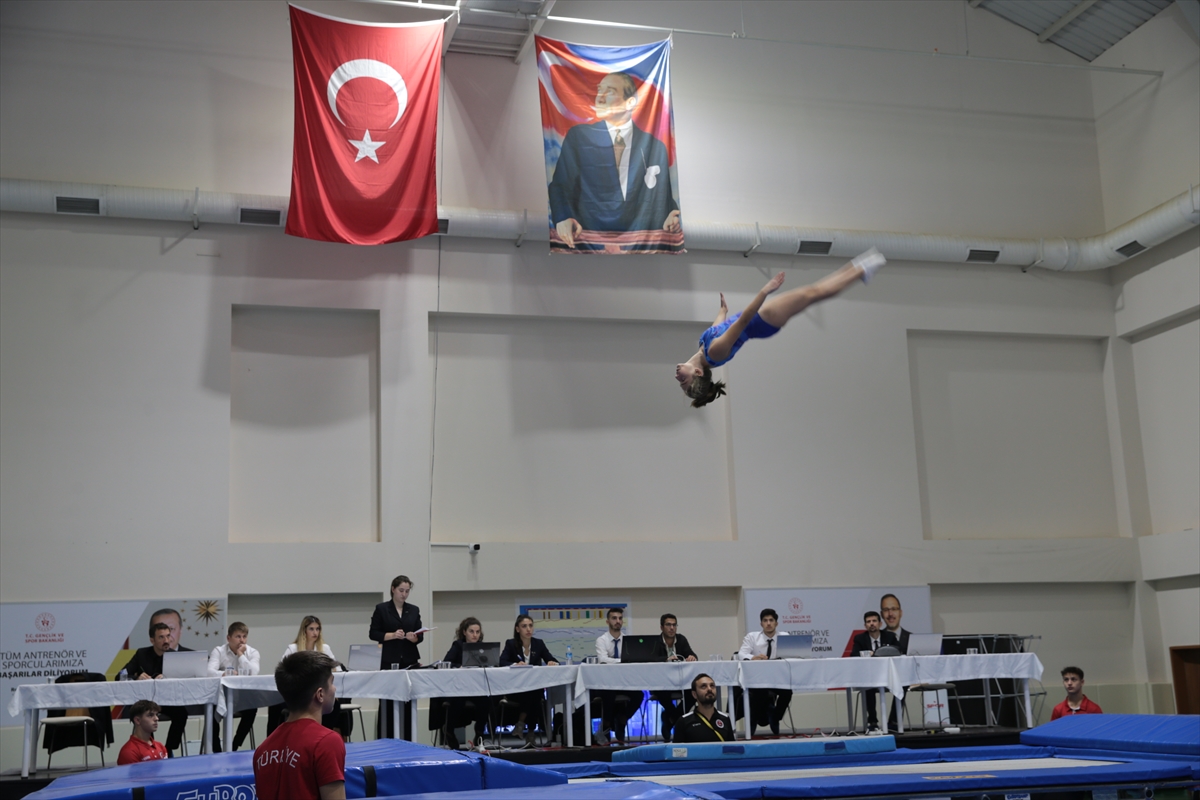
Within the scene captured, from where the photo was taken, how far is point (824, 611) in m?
12.8

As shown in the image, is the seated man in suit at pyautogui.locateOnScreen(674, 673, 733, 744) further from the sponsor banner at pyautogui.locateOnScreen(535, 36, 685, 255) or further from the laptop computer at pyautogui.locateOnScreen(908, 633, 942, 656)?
the sponsor banner at pyautogui.locateOnScreen(535, 36, 685, 255)

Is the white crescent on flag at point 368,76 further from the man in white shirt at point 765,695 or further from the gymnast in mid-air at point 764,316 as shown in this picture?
the man in white shirt at point 765,695

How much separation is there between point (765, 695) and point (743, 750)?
6.59ft

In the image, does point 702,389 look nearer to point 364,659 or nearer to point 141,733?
point 364,659

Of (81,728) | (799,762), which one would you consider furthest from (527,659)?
(81,728)

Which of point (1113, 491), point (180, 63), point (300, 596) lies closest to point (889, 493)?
point (1113, 491)

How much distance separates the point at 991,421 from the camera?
14047 millimetres

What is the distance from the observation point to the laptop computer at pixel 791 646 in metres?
9.80

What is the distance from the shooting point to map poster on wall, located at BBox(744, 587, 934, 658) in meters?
12.6

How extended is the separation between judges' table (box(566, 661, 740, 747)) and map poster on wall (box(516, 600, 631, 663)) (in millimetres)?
2818

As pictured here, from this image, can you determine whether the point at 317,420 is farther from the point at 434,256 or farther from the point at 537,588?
the point at 537,588

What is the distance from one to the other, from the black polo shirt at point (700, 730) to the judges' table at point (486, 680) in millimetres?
958

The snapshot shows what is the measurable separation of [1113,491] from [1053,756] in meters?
6.73

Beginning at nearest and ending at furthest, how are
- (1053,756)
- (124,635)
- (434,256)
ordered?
(1053,756), (124,635), (434,256)
